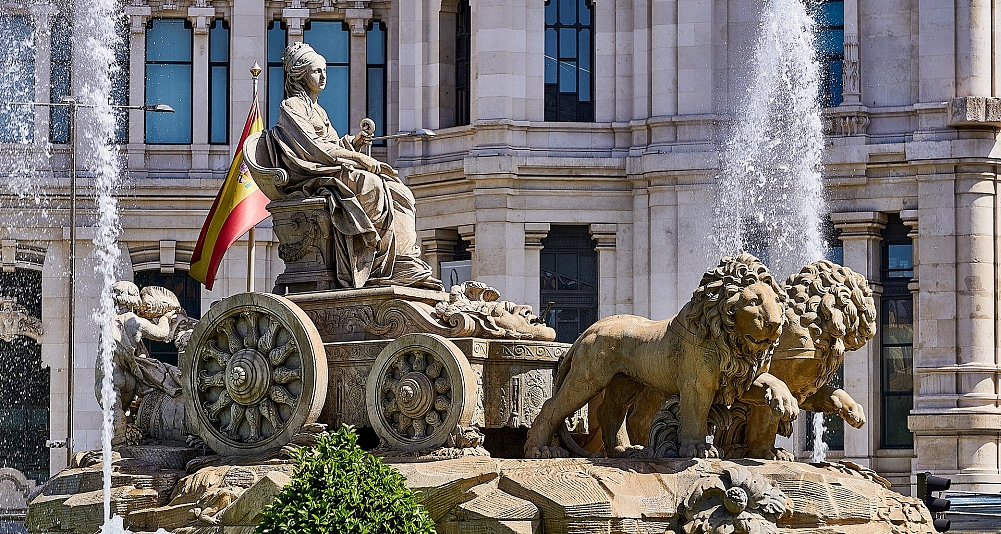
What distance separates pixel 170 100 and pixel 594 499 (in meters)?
30.6

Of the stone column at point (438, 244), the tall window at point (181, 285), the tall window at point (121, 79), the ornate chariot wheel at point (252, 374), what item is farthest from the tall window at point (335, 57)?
the ornate chariot wheel at point (252, 374)

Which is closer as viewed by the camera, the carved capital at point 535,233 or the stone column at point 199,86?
the carved capital at point 535,233

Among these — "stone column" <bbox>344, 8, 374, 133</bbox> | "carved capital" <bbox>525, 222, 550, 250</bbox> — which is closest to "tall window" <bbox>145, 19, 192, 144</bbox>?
"stone column" <bbox>344, 8, 374, 133</bbox>

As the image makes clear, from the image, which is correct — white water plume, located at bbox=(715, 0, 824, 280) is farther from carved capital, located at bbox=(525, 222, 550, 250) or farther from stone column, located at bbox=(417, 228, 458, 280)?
stone column, located at bbox=(417, 228, 458, 280)

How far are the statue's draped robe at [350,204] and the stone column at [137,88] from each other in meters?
26.0

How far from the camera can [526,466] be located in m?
15.9

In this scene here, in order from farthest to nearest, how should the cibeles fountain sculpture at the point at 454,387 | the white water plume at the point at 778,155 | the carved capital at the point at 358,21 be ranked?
Result: the carved capital at the point at 358,21 < the white water plume at the point at 778,155 < the cibeles fountain sculpture at the point at 454,387

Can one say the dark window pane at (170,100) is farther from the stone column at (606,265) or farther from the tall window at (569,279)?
the stone column at (606,265)

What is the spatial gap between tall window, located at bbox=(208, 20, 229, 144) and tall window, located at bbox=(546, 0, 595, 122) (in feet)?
25.5

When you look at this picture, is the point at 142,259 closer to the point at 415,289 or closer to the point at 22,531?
the point at 22,531

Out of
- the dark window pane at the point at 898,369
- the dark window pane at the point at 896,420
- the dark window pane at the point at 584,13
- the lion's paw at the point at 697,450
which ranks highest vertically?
the dark window pane at the point at 584,13

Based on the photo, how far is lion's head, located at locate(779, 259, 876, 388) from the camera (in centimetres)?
1684

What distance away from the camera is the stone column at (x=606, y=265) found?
133 ft

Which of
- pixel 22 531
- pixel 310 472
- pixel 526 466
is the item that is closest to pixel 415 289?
pixel 526 466
